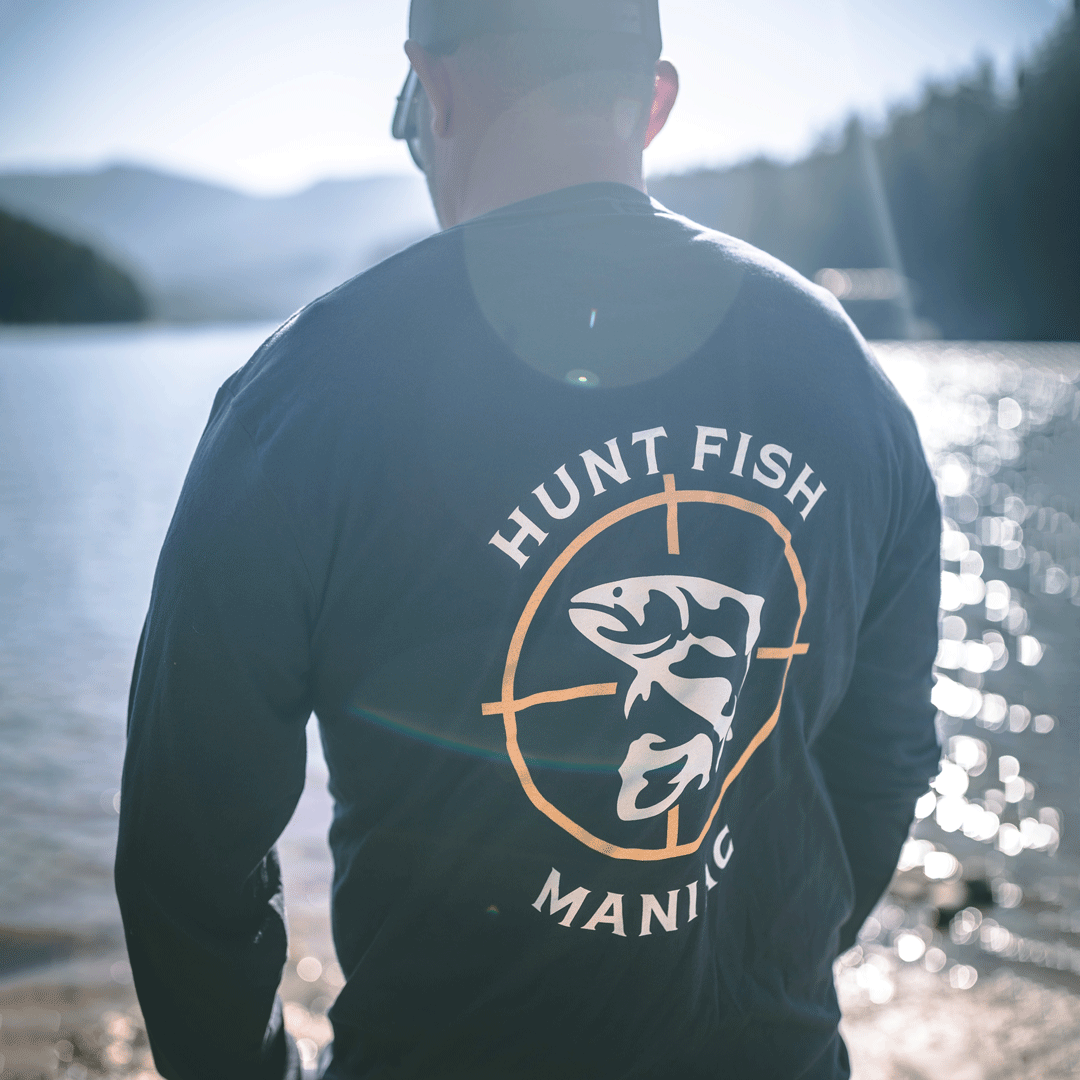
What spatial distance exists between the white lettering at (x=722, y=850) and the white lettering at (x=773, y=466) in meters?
0.53

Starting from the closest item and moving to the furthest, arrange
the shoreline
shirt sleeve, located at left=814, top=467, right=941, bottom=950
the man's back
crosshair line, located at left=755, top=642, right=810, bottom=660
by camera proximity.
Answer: the man's back
crosshair line, located at left=755, top=642, right=810, bottom=660
shirt sleeve, located at left=814, top=467, right=941, bottom=950
the shoreline

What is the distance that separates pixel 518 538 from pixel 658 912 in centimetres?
56

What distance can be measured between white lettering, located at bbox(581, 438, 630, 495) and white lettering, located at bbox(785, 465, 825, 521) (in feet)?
0.84

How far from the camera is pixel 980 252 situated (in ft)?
182

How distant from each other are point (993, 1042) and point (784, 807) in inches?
102

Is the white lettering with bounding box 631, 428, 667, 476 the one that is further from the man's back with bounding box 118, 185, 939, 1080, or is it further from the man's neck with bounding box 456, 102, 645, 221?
the man's neck with bounding box 456, 102, 645, 221

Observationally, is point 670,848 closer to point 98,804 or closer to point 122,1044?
point 122,1044

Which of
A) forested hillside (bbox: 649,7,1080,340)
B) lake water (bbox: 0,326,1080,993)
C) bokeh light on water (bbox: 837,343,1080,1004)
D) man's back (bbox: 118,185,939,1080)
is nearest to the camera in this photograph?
man's back (bbox: 118,185,939,1080)

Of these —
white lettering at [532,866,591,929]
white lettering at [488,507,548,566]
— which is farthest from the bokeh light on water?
white lettering at [488,507,548,566]

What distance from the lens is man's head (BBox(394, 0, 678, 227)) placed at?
3.73ft

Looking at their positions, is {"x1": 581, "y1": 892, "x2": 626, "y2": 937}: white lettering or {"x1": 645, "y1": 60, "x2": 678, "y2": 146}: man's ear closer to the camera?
{"x1": 581, "y1": 892, "x2": 626, "y2": 937}: white lettering

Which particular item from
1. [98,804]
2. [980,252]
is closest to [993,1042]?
[98,804]

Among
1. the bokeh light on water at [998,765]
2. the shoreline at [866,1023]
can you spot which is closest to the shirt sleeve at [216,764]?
the bokeh light on water at [998,765]

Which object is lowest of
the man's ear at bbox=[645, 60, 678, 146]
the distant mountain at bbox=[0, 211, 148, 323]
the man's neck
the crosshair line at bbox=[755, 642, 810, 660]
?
the distant mountain at bbox=[0, 211, 148, 323]
